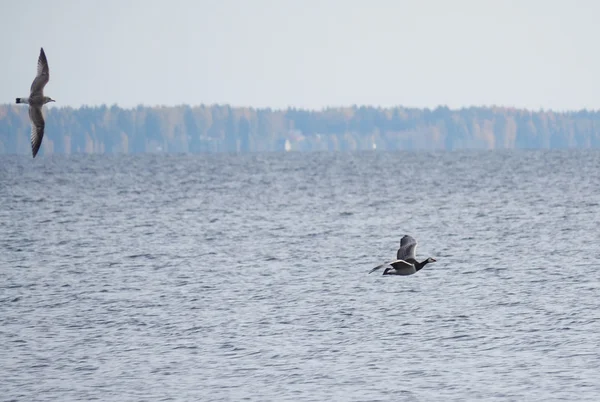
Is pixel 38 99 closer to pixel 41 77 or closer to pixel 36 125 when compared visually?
pixel 41 77

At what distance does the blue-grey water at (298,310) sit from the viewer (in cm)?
2284

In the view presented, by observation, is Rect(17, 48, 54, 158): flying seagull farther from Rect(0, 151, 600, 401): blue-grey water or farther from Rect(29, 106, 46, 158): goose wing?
Rect(0, 151, 600, 401): blue-grey water

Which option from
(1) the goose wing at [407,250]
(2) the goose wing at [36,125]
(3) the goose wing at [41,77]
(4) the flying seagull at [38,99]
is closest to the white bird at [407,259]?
(1) the goose wing at [407,250]

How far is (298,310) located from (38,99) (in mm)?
10675

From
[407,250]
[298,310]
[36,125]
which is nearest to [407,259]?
[407,250]

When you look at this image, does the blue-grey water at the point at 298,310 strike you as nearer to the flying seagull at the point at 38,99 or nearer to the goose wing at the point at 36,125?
the goose wing at the point at 36,125

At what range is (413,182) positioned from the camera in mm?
115625

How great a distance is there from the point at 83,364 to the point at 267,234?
3158 centimetres

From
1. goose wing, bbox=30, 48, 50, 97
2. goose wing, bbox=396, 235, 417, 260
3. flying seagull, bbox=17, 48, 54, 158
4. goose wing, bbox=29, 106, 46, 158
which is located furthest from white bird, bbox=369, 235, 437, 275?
goose wing, bbox=30, 48, 50, 97

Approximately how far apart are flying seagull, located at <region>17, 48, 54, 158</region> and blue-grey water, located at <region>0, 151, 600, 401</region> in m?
5.41

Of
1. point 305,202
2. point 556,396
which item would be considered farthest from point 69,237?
point 556,396

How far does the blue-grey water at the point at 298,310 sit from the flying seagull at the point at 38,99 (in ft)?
17.7

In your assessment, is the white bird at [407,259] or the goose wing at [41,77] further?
the goose wing at [41,77]

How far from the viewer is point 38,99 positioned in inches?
926
